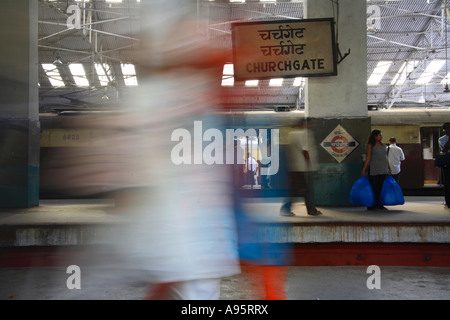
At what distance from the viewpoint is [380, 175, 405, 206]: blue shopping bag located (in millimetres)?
7020

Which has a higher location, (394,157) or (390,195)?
(394,157)

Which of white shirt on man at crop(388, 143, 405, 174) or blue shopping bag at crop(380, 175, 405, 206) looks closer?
blue shopping bag at crop(380, 175, 405, 206)

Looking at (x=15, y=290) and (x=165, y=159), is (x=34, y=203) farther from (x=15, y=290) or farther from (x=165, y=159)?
(x=165, y=159)

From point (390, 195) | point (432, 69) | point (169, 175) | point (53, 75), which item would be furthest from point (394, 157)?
point (53, 75)

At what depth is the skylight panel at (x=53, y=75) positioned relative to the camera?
2039cm

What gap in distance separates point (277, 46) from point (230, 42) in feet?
31.5

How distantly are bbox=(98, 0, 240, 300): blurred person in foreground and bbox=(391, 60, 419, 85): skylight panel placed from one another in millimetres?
22082

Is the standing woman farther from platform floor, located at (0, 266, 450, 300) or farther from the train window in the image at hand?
the train window

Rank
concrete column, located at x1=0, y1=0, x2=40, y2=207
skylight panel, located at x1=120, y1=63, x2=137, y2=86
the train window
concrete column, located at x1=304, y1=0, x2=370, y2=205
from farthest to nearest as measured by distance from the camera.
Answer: skylight panel, located at x1=120, y1=63, x2=137, y2=86
the train window
concrete column, located at x1=304, y1=0, x2=370, y2=205
concrete column, located at x1=0, y1=0, x2=40, y2=207

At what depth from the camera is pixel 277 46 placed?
7.52 metres

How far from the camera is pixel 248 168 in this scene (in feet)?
46.9

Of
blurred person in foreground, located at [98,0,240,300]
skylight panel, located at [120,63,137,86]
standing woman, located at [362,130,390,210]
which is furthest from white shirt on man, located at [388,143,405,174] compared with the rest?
skylight panel, located at [120,63,137,86]

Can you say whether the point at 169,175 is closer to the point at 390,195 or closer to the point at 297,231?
the point at 297,231
